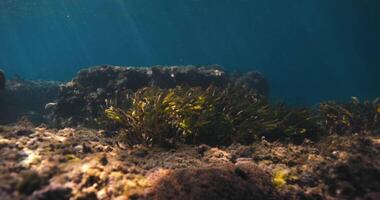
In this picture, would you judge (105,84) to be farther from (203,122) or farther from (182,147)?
(182,147)

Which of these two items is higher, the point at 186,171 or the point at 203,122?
the point at 203,122

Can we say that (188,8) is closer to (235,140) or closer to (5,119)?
(5,119)

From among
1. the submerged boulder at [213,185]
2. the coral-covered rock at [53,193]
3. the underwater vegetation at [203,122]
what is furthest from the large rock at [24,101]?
the submerged boulder at [213,185]

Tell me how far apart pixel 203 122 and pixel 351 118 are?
186 inches

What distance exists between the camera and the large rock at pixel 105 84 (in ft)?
39.1

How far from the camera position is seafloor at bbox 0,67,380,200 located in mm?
4215

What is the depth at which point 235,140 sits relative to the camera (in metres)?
7.43

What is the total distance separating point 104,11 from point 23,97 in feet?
166

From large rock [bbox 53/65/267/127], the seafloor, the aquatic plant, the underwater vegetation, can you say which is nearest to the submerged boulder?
the seafloor

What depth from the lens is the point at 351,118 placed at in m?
9.52

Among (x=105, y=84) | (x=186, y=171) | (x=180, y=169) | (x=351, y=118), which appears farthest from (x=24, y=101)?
(x=186, y=171)

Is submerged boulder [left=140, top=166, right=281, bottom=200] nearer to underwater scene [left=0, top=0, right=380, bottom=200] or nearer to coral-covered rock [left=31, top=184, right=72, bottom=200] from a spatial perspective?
underwater scene [left=0, top=0, right=380, bottom=200]

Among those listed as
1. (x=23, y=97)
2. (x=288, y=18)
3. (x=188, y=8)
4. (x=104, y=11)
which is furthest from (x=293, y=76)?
(x=23, y=97)

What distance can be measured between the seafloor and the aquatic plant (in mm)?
2147
